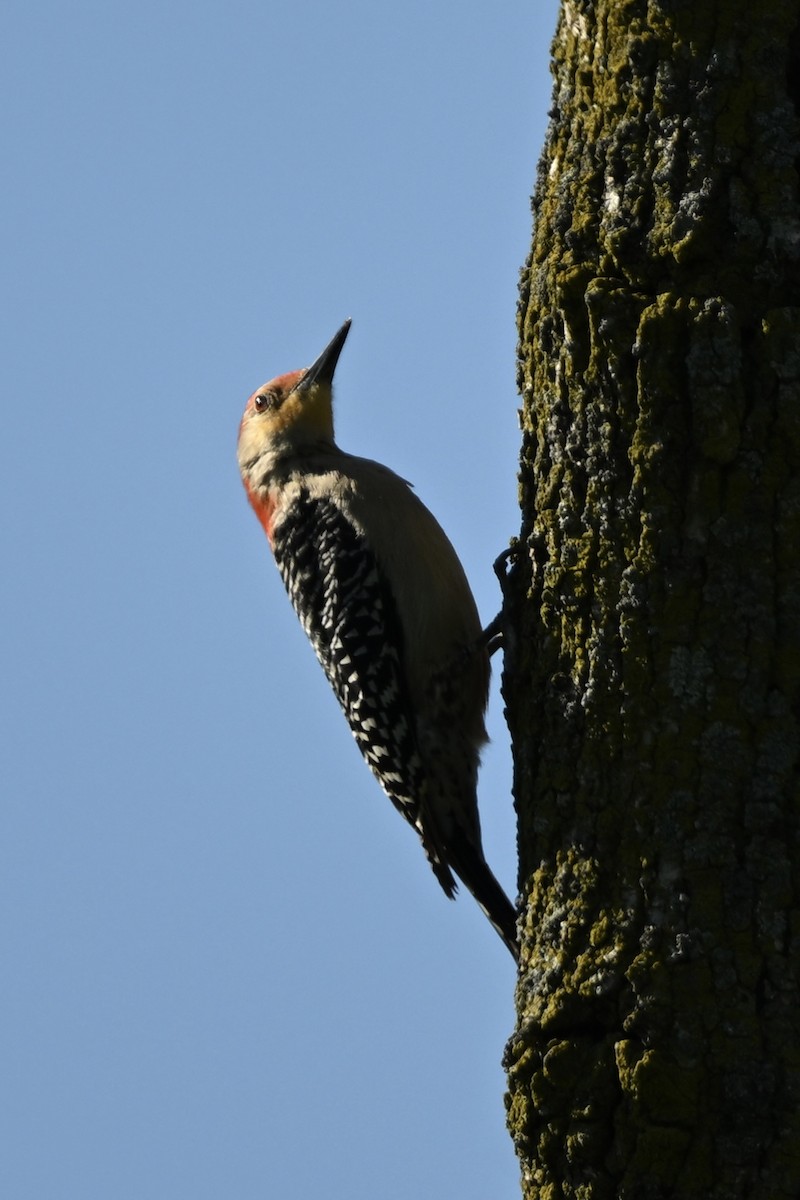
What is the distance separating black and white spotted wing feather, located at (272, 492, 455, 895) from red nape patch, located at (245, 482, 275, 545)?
0.48 metres

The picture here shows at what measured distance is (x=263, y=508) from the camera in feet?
23.6

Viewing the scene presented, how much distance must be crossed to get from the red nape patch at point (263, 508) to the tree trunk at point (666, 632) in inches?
107

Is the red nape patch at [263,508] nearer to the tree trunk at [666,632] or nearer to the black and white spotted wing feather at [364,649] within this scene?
the black and white spotted wing feather at [364,649]

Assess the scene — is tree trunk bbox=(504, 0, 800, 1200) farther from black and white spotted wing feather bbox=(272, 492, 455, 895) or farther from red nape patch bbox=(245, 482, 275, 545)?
red nape patch bbox=(245, 482, 275, 545)

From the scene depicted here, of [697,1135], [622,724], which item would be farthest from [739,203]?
[697,1135]

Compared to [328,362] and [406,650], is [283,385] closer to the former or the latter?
[328,362]

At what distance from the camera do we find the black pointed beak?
7516 millimetres

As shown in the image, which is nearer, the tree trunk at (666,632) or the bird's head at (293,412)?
→ the tree trunk at (666,632)

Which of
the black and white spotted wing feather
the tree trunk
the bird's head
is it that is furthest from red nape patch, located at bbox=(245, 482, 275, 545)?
the tree trunk

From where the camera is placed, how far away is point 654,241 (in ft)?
13.6

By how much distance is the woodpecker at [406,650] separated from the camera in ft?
19.8

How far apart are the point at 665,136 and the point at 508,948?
2.88 metres

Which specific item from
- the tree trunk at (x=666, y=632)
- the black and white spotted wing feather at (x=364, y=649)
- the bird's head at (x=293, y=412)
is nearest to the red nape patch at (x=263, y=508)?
the bird's head at (x=293, y=412)

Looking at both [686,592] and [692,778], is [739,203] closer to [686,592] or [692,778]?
[686,592]
